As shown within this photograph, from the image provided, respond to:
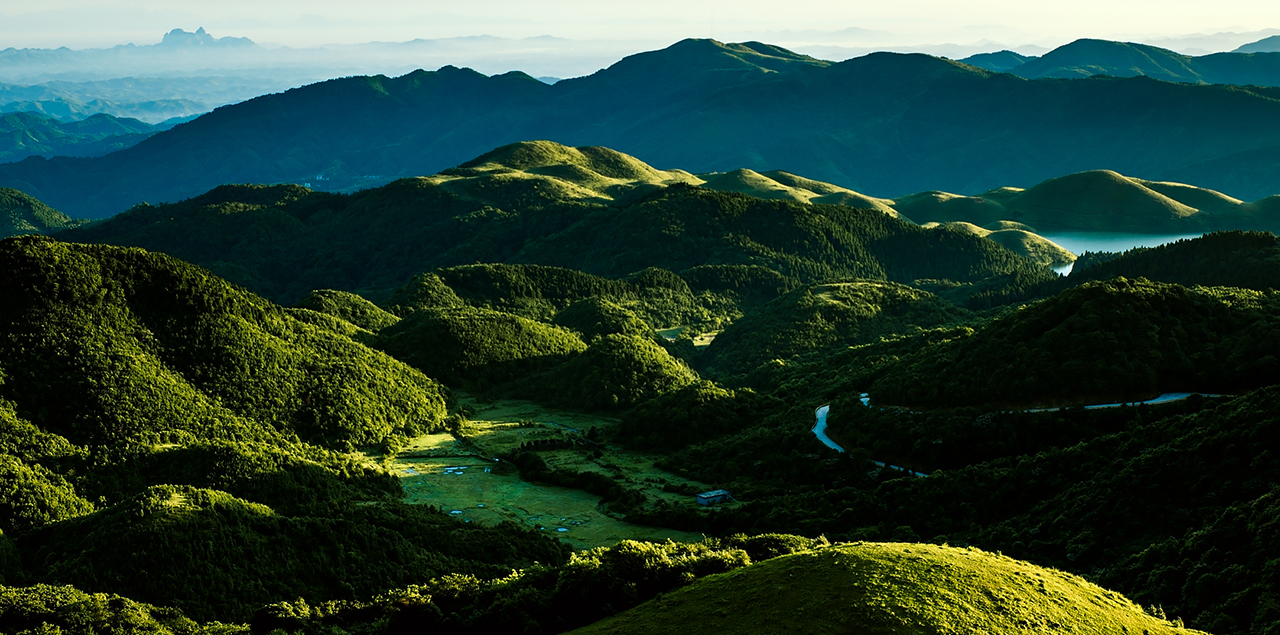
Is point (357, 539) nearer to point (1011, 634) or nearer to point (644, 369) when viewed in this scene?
point (1011, 634)

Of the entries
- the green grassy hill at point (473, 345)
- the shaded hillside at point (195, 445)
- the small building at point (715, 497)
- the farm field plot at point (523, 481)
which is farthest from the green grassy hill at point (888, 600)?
the green grassy hill at point (473, 345)

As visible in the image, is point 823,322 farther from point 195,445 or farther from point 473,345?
point 195,445

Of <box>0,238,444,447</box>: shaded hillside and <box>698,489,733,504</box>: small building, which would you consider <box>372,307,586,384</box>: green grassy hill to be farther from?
<box>698,489,733,504</box>: small building

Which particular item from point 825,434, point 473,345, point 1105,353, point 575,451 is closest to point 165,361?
point 575,451

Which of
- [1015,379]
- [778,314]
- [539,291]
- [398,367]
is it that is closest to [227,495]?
[398,367]

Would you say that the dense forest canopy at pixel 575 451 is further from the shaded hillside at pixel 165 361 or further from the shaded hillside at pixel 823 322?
the shaded hillside at pixel 823 322
